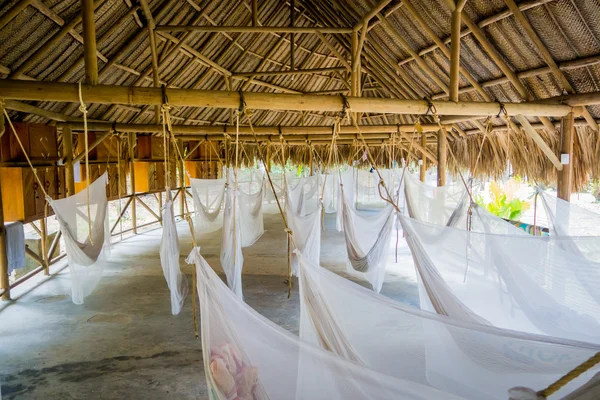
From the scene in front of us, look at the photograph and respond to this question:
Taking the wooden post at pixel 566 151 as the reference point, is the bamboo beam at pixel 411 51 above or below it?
above

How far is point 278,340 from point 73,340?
1989mm

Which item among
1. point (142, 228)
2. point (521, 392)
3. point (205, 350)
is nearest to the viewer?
point (521, 392)

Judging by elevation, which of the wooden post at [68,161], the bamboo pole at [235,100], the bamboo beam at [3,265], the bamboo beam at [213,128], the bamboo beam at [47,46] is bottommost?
the bamboo beam at [3,265]

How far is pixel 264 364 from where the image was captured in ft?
4.53

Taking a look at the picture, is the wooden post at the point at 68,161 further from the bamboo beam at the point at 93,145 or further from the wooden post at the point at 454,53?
the wooden post at the point at 454,53

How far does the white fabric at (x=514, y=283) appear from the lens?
1942mm

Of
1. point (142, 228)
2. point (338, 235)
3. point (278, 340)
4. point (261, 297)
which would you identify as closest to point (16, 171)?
point (261, 297)

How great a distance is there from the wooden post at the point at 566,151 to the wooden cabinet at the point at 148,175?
5065 millimetres

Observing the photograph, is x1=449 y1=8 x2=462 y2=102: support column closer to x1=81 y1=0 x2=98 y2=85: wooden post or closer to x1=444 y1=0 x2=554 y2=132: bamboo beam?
x1=444 y1=0 x2=554 y2=132: bamboo beam

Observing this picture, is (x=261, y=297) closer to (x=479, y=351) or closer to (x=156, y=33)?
(x=479, y=351)

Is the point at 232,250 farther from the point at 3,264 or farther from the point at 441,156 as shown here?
the point at 441,156

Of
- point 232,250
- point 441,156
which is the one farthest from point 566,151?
point 232,250

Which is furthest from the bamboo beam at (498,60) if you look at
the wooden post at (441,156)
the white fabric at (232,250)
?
the white fabric at (232,250)

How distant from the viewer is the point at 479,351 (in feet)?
4.35
